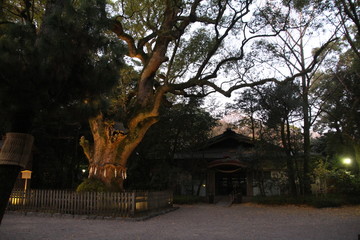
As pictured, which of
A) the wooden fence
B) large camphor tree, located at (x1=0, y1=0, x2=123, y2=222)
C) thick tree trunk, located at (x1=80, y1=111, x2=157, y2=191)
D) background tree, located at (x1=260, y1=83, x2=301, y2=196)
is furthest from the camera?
background tree, located at (x1=260, y1=83, x2=301, y2=196)

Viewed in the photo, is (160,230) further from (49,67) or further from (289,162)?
(289,162)

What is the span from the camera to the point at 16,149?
3461mm

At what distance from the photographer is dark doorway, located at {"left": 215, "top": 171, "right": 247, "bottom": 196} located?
24.4 m

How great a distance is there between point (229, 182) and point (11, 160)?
74.4 ft

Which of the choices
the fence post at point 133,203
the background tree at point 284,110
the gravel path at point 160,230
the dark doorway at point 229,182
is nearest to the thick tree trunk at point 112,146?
the fence post at point 133,203

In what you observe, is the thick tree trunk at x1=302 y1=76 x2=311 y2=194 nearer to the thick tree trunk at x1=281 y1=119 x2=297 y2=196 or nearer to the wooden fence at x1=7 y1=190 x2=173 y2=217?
the thick tree trunk at x1=281 y1=119 x2=297 y2=196

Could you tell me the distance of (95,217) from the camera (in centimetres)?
1105

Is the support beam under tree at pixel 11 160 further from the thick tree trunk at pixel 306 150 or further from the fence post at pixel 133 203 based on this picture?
the thick tree trunk at pixel 306 150

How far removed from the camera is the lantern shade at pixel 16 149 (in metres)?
3.38

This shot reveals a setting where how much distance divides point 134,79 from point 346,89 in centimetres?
1518

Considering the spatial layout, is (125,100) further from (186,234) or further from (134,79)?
(186,234)

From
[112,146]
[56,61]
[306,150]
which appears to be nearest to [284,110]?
[306,150]

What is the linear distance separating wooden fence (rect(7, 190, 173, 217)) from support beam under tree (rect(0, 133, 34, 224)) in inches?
323

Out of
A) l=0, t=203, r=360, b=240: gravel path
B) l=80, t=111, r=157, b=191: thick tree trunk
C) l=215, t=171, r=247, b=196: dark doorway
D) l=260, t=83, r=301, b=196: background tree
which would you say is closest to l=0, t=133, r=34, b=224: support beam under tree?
l=0, t=203, r=360, b=240: gravel path
